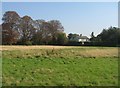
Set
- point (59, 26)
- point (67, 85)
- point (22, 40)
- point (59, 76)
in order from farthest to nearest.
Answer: point (59, 26) < point (22, 40) < point (59, 76) < point (67, 85)

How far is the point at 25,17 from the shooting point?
283 ft

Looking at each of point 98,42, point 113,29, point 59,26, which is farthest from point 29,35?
point 113,29

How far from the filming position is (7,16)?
78.5 meters

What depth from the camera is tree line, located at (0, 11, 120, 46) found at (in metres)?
76.1

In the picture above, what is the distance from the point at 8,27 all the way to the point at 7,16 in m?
4.31

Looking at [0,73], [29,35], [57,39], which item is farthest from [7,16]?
[0,73]

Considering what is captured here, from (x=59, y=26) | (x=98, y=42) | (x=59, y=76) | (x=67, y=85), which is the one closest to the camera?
(x=67, y=85)

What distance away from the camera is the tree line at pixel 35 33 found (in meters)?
76.1

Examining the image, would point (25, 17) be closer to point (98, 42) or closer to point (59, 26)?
point (59, 26)

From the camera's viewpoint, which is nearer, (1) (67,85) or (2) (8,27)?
(1) (67,85)

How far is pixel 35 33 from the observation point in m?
84.9

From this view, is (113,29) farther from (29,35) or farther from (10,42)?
(10,42)

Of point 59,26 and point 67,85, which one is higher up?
point 59,26

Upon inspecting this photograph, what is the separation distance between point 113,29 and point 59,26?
1945 cm
